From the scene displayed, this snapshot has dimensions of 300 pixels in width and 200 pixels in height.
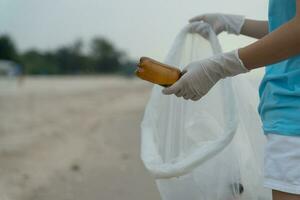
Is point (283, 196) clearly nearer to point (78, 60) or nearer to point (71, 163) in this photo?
point (71, 163)

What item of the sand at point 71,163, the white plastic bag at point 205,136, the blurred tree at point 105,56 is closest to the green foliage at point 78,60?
the blurred tree at point 105,56

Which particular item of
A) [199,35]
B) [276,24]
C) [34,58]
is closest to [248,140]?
[199,35]

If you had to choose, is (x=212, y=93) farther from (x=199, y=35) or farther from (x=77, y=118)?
(x=77, y=118)

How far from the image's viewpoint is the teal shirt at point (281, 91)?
1.69 m

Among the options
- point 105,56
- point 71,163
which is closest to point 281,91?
point 71,163

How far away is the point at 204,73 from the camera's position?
182cm

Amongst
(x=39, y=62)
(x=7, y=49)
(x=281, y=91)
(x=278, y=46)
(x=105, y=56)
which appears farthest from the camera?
(x=105, y=56)

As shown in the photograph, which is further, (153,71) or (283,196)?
(153,71)

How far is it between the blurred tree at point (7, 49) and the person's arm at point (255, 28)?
6368 centimetres

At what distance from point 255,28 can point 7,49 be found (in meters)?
64.7

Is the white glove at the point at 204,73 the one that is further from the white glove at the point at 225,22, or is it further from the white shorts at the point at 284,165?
the white glove at the point at 225,22

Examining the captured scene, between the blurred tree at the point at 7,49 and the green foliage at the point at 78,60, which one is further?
the green foliage at the point at 78,60

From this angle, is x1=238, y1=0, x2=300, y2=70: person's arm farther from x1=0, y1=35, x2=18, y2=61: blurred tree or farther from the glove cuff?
x1=0, y1=35, x2=18, y2=61: blurred tree

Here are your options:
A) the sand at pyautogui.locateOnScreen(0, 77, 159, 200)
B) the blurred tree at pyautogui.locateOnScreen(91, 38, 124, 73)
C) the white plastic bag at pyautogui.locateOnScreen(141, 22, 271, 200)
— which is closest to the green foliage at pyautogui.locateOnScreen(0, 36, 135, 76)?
the blurred tree at pyautogui.locateOnScreen(91, 38, 124, 73)
